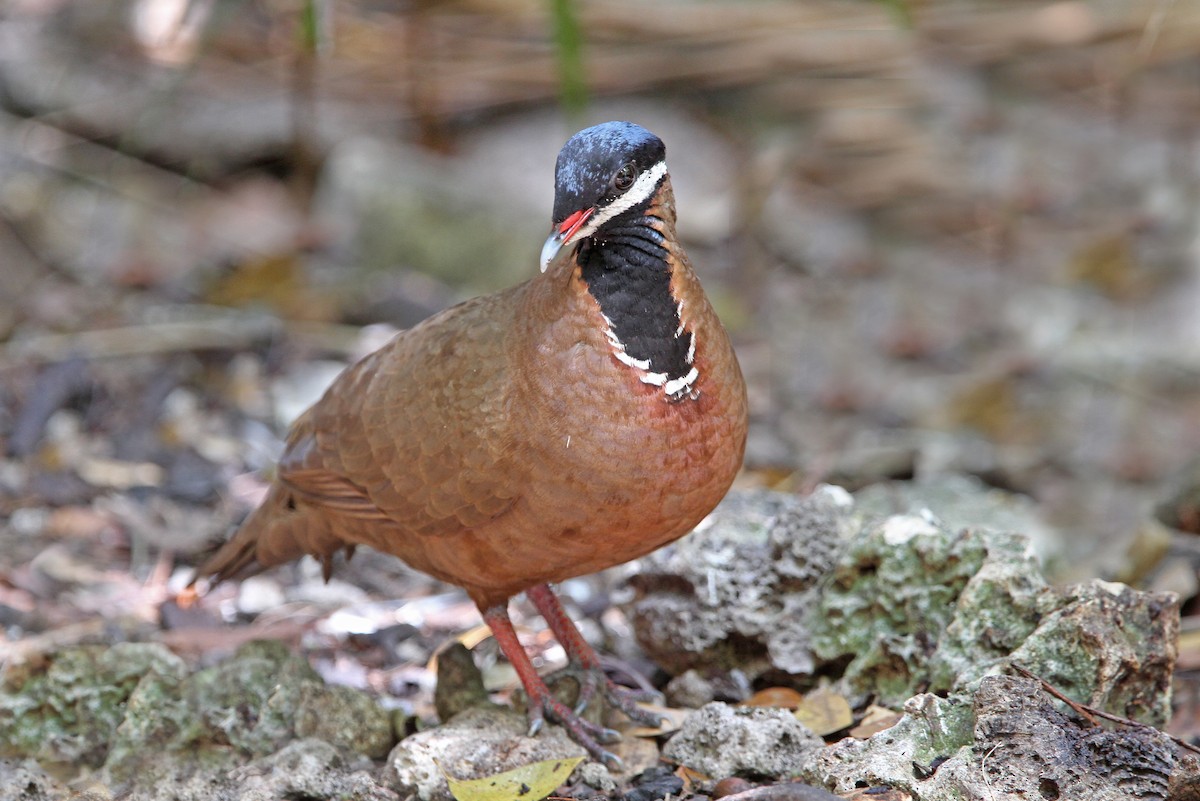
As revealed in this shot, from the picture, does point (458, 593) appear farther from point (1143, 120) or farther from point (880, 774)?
point (1143, 120)

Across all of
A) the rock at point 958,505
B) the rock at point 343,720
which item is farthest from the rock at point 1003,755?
the rock at point 958,505

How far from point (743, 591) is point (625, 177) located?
1329mm

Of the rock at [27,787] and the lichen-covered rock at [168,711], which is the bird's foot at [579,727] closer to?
the lichen-covered rock at [168,711]

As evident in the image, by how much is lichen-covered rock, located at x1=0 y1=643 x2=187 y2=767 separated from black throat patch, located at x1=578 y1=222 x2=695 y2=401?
1579 mm

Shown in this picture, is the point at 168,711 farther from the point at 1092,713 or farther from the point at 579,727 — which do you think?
the point at 1092,713

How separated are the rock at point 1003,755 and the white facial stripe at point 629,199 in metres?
1.31

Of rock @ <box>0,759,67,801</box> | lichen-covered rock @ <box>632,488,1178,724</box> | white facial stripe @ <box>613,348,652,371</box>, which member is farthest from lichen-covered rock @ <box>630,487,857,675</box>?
rock @ <box>0,759,67,801</box>

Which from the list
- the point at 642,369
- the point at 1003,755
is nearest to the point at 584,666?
the point at 642,369

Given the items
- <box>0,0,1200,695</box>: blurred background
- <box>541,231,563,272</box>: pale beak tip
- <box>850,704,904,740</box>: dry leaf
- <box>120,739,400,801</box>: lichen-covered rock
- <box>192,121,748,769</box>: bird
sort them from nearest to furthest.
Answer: <box>541,231,563,272</box>: pale beak tip → <box>120,739,400,801</box>: lichen-covered rock → <box>192,121,748,769</box>: bird → <box>850,704,904,740</box>: dry leaf → <box>0,0,1200,695</box>: blurred background

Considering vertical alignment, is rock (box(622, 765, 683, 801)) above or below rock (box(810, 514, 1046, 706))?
below

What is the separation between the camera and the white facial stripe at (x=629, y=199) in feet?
10.5

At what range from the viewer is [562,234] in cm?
310

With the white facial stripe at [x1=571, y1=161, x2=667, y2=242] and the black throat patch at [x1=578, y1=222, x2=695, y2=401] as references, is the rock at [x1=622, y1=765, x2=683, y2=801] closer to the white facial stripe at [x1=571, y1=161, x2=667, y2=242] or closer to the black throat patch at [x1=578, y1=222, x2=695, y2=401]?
the black throat patch at [x1=578, y1=222, x2=695, y2=401]

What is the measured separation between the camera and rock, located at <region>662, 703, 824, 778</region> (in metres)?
3.19
